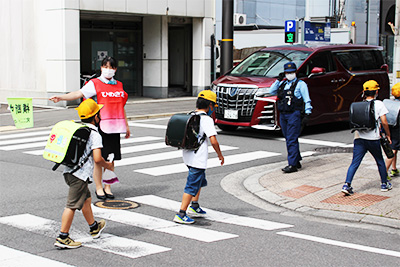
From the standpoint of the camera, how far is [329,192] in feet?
30.0

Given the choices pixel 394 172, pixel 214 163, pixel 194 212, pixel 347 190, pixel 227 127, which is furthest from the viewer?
pixel 227 127

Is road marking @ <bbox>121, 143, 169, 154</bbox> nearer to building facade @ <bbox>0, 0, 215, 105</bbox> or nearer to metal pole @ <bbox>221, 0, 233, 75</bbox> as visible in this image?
metal pole @ <bbox>221, 0, 233, 75</bbox>

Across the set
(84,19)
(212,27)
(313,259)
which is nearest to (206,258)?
(313,259)

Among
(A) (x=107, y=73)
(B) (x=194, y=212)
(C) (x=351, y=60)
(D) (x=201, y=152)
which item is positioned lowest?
(B) (x=194, y=212)

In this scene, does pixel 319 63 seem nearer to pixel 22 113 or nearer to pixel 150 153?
pixel 150 153

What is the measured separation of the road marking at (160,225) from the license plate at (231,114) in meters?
6.82

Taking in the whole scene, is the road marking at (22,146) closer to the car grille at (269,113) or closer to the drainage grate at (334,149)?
the car grille at (269,113)

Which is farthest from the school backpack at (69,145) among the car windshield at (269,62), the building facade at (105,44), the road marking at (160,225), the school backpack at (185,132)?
the building facade at (105,44)

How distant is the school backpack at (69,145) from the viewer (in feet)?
20.6

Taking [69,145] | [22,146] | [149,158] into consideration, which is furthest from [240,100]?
[69,145]

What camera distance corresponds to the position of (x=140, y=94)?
25.9 m

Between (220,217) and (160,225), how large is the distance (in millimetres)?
855

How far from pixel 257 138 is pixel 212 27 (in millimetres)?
12171

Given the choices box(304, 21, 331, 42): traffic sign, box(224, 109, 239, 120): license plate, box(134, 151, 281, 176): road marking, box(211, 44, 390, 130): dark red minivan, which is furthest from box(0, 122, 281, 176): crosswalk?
box(304, 21, 331, 42): traffic sign
